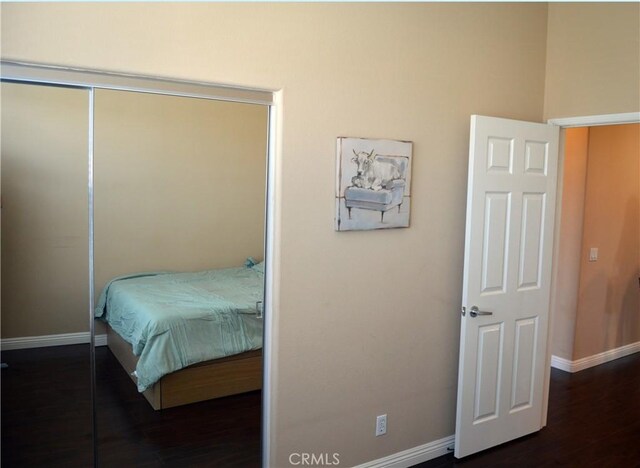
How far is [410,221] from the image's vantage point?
294 cm

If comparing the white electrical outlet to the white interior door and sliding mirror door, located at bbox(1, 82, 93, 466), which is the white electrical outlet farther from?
sliding mirror door, located at bbox(1, 82, 93, 466)

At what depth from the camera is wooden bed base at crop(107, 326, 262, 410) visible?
248cm

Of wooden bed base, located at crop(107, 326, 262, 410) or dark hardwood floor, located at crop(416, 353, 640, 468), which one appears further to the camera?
dark hardwood floor, located at crop(416, 353, 640, 468)

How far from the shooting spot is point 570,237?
15.0 ft

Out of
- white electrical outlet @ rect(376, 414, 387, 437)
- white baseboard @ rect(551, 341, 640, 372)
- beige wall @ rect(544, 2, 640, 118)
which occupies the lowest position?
white baseboard @ rect(551, 341, 640, 372)

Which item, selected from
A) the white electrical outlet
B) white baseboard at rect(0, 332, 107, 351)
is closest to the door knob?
the white electrical outlet

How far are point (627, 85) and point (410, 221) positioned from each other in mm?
1452

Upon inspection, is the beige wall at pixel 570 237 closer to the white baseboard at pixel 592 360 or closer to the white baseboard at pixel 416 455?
the white baseboard at pixel 592 360

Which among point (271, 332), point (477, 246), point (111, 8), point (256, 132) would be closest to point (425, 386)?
point (477, 246)

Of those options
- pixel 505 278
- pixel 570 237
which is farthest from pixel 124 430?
pixel 570 237

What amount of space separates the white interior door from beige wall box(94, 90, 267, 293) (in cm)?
127

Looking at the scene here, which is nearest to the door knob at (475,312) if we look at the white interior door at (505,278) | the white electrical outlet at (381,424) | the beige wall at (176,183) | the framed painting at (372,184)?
the white interior door at (505,278)

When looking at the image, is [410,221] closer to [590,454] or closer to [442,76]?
[442,76]

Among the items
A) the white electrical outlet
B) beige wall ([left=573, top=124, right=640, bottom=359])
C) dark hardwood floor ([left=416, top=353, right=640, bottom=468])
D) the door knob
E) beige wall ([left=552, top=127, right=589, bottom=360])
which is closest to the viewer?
the white electrical outlet
